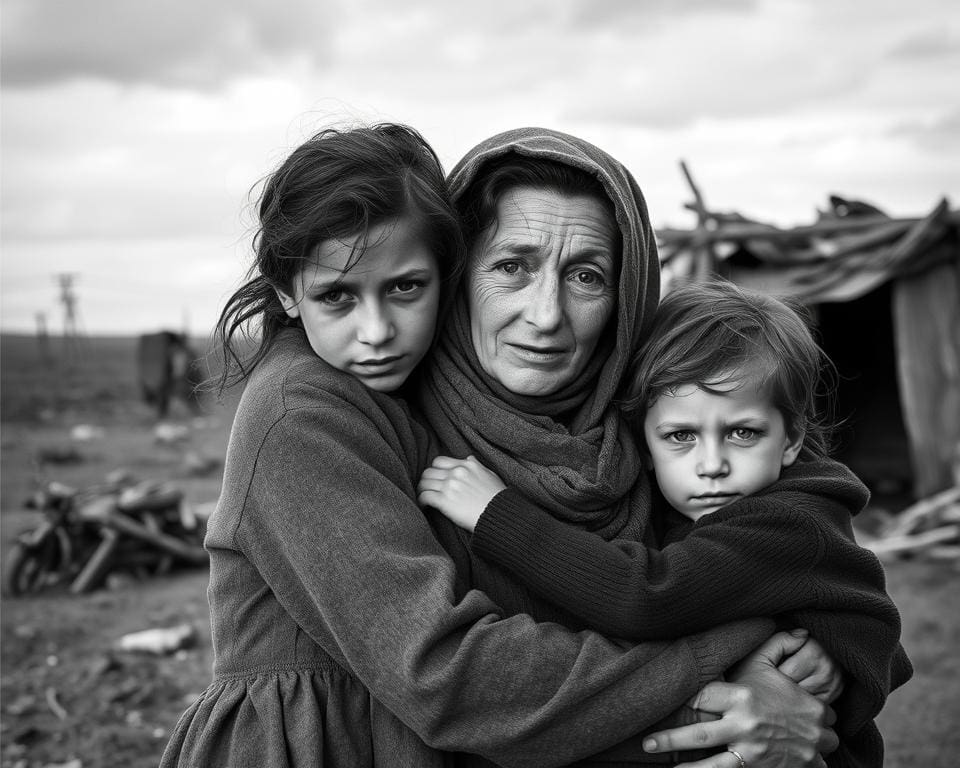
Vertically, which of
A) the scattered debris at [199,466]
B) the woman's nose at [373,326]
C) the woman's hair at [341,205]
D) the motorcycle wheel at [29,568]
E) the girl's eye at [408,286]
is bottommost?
the scattered debris at [199,466]

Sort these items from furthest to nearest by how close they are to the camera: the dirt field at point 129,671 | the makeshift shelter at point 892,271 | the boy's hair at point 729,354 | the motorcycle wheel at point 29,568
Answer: the makeshift shelter at point 892,271 < the motorcycle wheel at point 29,568 < the dirt field at point 129,671 < the boy's hair at point 729,354

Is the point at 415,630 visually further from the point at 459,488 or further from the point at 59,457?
the point at 59,457

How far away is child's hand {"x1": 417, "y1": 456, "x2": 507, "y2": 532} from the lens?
6.02 ft

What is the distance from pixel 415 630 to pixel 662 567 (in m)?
0.51

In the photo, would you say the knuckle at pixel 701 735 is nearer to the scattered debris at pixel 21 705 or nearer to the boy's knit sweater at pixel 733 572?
the boy's knit sweater at pixel 733 572

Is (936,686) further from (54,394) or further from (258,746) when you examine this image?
(54,394)

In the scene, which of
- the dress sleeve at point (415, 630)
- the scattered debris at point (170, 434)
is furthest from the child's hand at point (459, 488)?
the scattered debris at point (170, 434)

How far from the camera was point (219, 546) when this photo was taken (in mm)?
1837

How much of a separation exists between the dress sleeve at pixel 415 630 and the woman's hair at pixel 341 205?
359 millimetres

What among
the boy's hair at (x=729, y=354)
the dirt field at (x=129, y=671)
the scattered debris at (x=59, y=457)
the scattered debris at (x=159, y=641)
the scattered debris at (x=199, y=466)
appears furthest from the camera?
the scattered debris at (x=59, y=457)

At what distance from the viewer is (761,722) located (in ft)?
5.94

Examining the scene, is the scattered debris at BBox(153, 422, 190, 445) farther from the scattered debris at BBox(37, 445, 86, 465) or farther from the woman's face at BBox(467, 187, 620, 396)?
the woman's face at BBox(467, 187, 620, 396)

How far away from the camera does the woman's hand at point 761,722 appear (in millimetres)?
1781

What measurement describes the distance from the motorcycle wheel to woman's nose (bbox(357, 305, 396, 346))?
725 centimetres
